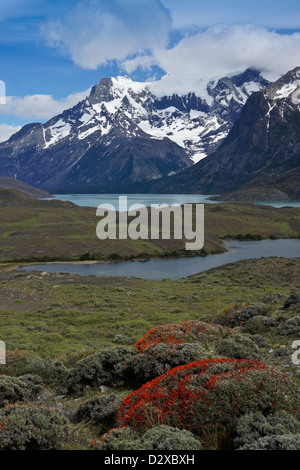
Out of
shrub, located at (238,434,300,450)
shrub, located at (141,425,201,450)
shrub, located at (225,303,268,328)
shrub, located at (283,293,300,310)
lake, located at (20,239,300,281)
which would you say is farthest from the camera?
lake, located at (20,239,300,281)

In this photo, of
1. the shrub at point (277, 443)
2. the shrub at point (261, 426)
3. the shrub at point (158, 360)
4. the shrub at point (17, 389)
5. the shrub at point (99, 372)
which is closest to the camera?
the shrub at point (277, 443)

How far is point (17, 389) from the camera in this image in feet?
37.2

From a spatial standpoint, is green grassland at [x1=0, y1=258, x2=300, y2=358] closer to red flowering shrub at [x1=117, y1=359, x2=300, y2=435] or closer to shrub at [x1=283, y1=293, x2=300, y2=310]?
shrub at [x1=283, y1=293, x2=300, y2=310]

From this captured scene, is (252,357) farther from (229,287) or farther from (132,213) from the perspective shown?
(132,213)

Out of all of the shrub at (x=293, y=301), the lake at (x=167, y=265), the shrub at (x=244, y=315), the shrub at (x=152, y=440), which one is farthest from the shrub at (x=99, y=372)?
the lake at (x=167, y=265)

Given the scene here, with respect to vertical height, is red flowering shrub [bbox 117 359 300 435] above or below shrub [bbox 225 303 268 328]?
above

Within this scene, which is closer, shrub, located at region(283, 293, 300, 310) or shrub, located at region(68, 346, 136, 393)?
shrub, located at region(68, 346, 136, 393)

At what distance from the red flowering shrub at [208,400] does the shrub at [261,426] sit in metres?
0.31

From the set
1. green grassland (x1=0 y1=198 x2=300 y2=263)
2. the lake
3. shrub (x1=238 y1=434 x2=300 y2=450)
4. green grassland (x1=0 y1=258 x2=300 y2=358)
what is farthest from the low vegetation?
green grassland (x1=0 y1=198 x2=300 y2=263)

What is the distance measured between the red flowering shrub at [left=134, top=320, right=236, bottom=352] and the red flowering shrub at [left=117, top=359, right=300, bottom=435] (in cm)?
491

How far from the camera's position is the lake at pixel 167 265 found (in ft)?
235

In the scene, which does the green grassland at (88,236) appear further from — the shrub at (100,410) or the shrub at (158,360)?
the shrub at (100,410)

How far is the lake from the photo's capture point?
71.8 metres
